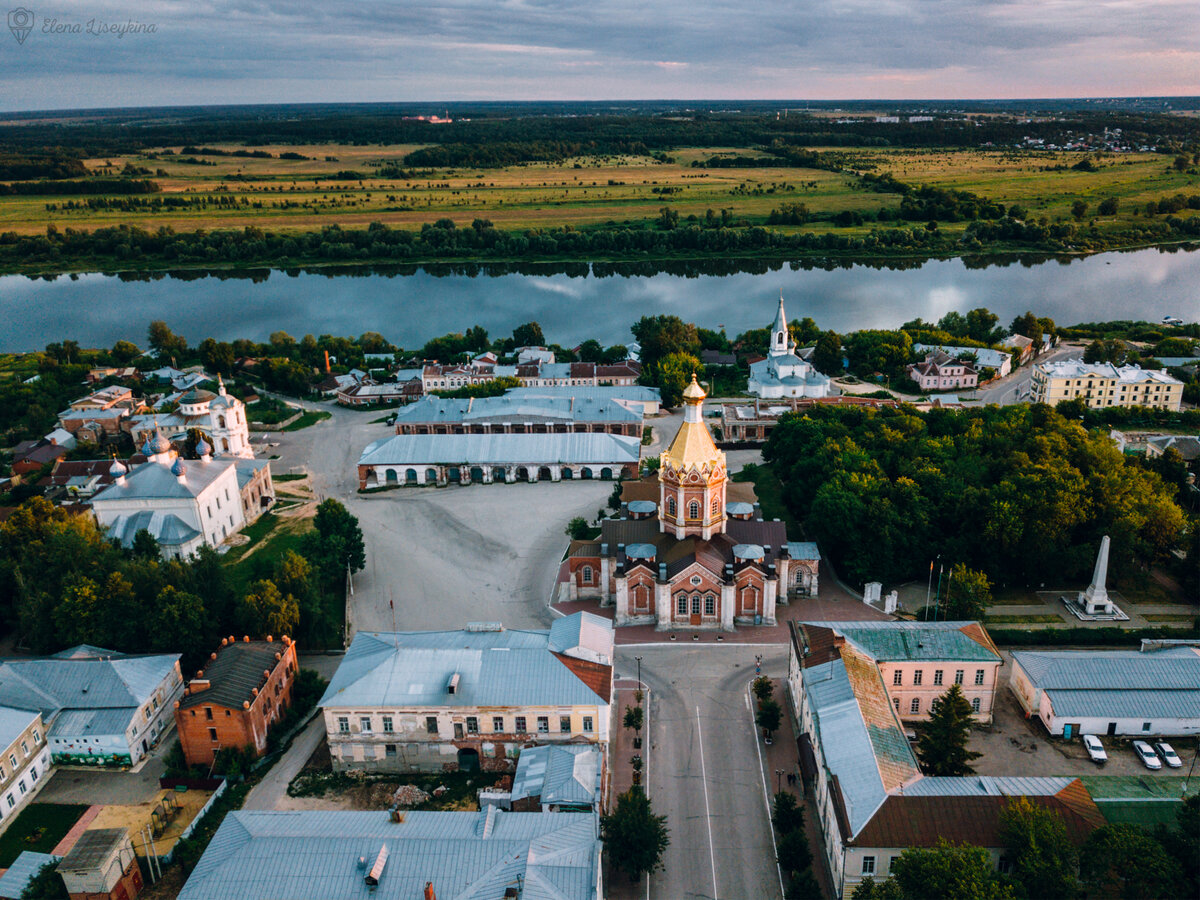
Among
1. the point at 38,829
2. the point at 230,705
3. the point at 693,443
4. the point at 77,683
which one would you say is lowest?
the point at 38,829

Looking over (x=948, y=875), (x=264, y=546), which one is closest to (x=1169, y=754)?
(x=948, y=875)

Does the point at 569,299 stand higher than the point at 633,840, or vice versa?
the point at 569,299

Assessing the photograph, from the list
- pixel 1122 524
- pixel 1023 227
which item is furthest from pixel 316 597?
pixel 1023 227

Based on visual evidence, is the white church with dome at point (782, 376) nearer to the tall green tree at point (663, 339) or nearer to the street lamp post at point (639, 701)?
the tall green tree at point (663, 339)

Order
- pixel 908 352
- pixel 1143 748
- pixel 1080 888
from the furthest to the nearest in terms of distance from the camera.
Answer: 1. pixel 908 352
2. pixel 1143 748
3. pixel 1080 888

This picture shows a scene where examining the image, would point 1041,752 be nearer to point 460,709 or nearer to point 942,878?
point 942,878

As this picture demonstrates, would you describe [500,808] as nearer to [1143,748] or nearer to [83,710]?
[83,710]
